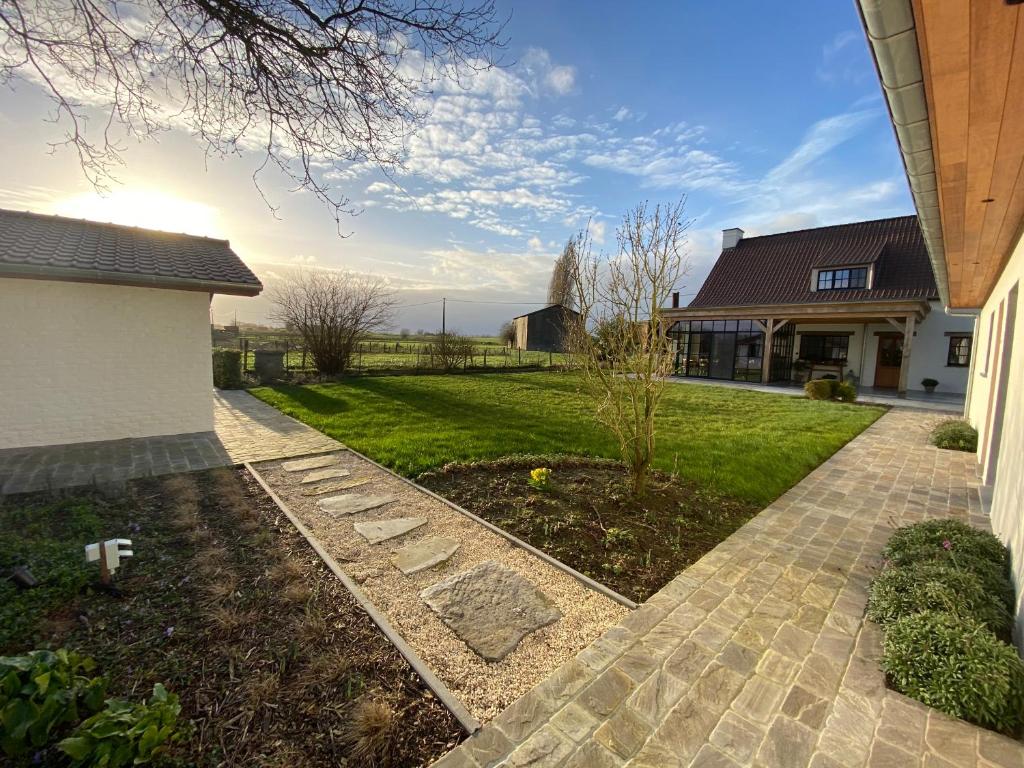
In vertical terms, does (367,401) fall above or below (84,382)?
below

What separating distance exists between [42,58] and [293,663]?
176 inches

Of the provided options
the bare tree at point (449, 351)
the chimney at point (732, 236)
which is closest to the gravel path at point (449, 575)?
the bare tree at point (449, 351)

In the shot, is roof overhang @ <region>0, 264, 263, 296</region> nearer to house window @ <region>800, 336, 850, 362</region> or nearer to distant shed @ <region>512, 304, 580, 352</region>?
house window @ <region>800, 336, 850, 362</region>

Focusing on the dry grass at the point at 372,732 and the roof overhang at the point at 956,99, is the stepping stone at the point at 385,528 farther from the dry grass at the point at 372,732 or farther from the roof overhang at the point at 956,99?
the roof overhang at the point at 956,99

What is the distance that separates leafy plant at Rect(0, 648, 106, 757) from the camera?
152 cm

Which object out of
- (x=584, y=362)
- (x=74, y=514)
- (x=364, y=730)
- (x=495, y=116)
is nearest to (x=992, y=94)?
(x=584, y=362)

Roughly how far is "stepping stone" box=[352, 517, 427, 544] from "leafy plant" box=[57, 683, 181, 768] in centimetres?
187

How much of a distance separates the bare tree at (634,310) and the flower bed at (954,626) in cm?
208

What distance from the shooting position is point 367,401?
1030cm

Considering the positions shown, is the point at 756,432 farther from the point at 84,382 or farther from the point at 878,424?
the point at 84,382

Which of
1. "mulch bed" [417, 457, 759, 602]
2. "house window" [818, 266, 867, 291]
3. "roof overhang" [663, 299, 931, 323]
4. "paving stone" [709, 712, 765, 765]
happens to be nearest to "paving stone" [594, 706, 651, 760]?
"paving stone" [709, 712, 765, 765]

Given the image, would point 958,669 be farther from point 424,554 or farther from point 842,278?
point 842,278

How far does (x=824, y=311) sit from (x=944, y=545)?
1470cm

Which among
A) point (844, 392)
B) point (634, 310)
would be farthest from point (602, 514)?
point (844, 392)
